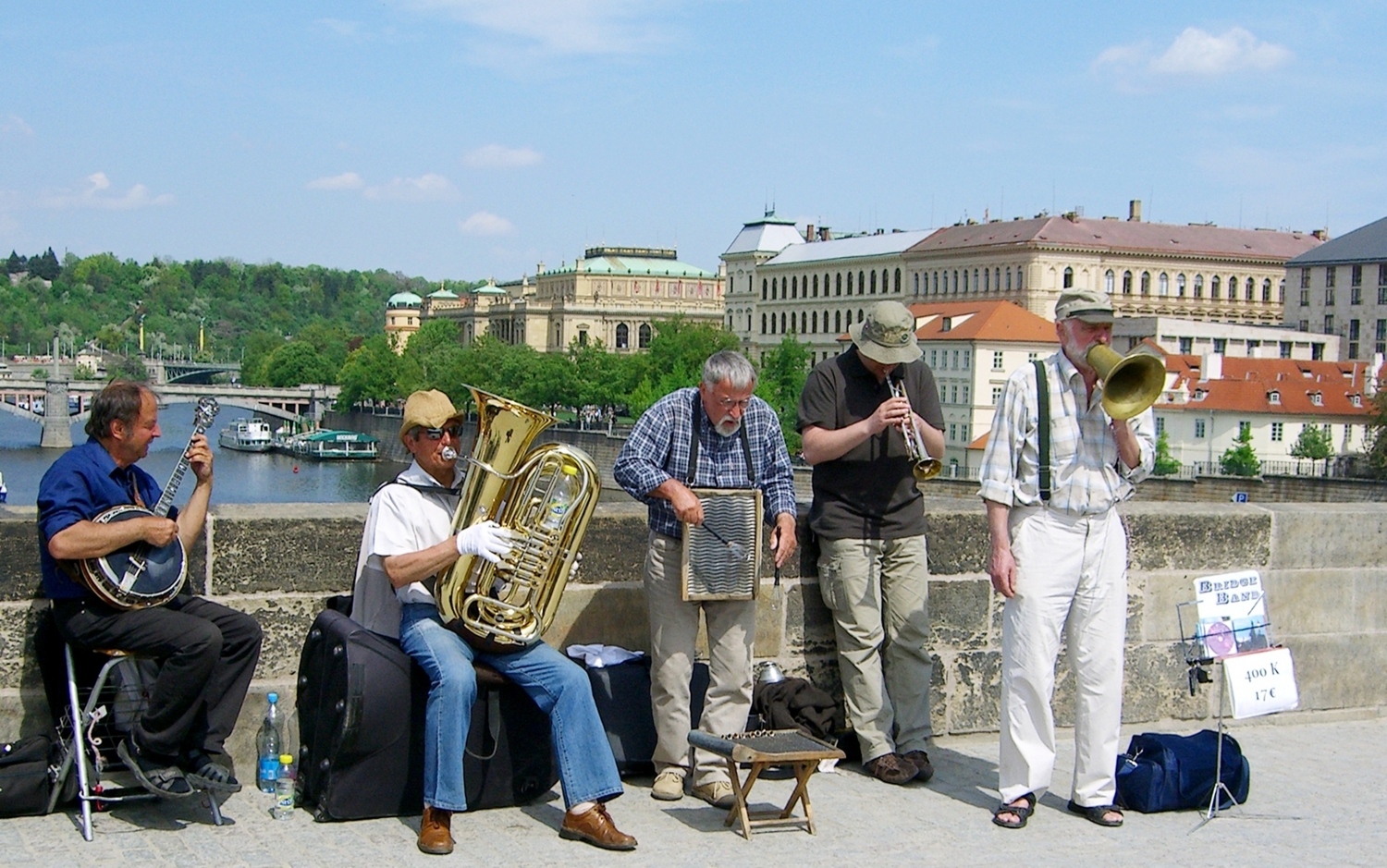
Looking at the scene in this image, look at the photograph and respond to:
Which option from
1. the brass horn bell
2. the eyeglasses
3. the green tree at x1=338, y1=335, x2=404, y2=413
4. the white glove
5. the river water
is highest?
the brass horn bell

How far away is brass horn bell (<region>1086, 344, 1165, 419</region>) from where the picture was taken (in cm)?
540

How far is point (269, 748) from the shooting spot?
563 cm

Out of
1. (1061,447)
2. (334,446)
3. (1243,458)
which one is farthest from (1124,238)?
(1061,447)

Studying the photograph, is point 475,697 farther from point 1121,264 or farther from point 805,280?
point 805,280

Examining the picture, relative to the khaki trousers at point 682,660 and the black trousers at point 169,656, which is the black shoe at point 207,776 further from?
the khaki trousers at point 682,660

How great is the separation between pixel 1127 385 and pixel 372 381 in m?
130

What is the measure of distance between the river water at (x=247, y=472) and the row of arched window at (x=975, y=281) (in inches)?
1506

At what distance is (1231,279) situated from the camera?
109 m

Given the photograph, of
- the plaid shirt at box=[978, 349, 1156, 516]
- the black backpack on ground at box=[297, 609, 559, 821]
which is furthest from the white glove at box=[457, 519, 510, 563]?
the plaid shirt at box=[978, 349, 1156, 516]

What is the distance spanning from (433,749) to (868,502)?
1.95 metres

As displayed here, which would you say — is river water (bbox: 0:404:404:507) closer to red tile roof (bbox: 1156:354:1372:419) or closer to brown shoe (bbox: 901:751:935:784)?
red tile roof (bbox: 1156:354:1372:419)

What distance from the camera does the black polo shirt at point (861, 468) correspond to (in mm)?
6055

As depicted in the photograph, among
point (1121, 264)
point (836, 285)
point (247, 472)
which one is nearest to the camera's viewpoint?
point (247, 472)

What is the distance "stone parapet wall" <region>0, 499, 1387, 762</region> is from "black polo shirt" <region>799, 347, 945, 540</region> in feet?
1.61
